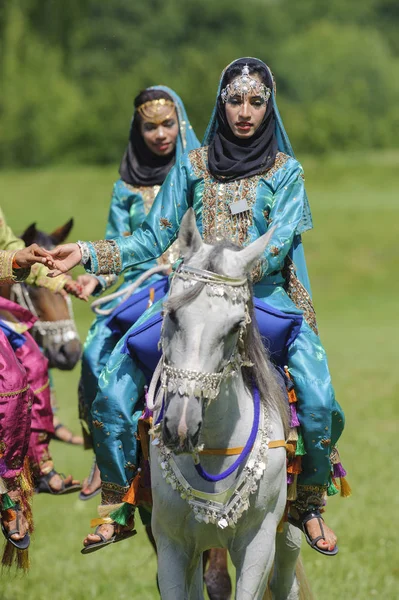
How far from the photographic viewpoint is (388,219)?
3312 centimetres

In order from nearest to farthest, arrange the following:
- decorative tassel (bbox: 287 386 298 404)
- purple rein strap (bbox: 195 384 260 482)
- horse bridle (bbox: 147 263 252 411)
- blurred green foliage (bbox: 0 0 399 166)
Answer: horse bridle (bbox: 147 263 252 411)
purple rein strap (bbox: 195 384 260 482)
decorative tassel (bbox: 287 386 298 404)
blurred green foliage (bbox: 0 0 399 166)

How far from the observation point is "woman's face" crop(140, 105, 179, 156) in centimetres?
701

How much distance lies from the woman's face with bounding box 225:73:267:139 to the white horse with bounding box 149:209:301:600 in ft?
3.72

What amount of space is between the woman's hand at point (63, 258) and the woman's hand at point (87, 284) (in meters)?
1.31

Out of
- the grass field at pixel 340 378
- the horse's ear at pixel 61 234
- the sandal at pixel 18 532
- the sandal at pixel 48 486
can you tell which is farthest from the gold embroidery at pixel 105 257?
the grass field at pixel 340 378

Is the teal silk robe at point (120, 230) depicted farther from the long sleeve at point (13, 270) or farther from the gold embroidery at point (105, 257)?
the gold embroidery at point (105, 257)

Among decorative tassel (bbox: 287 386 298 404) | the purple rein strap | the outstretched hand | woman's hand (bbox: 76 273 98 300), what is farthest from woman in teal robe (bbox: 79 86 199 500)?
the purple rein strap

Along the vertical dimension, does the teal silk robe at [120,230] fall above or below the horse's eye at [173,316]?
below

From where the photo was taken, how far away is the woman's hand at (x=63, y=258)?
15.5ft

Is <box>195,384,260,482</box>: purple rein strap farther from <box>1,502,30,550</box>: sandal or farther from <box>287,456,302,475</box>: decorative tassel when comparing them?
<box>1,502,30,550</box>: sandal

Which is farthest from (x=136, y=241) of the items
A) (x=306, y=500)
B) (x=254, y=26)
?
(x=254, y=26)

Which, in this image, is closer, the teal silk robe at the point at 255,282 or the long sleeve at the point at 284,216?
the long sleeve at the point at 284,216

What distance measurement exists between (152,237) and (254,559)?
1563 mm

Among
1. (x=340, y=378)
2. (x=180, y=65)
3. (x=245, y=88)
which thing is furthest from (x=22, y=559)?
(x=180, y=65)
